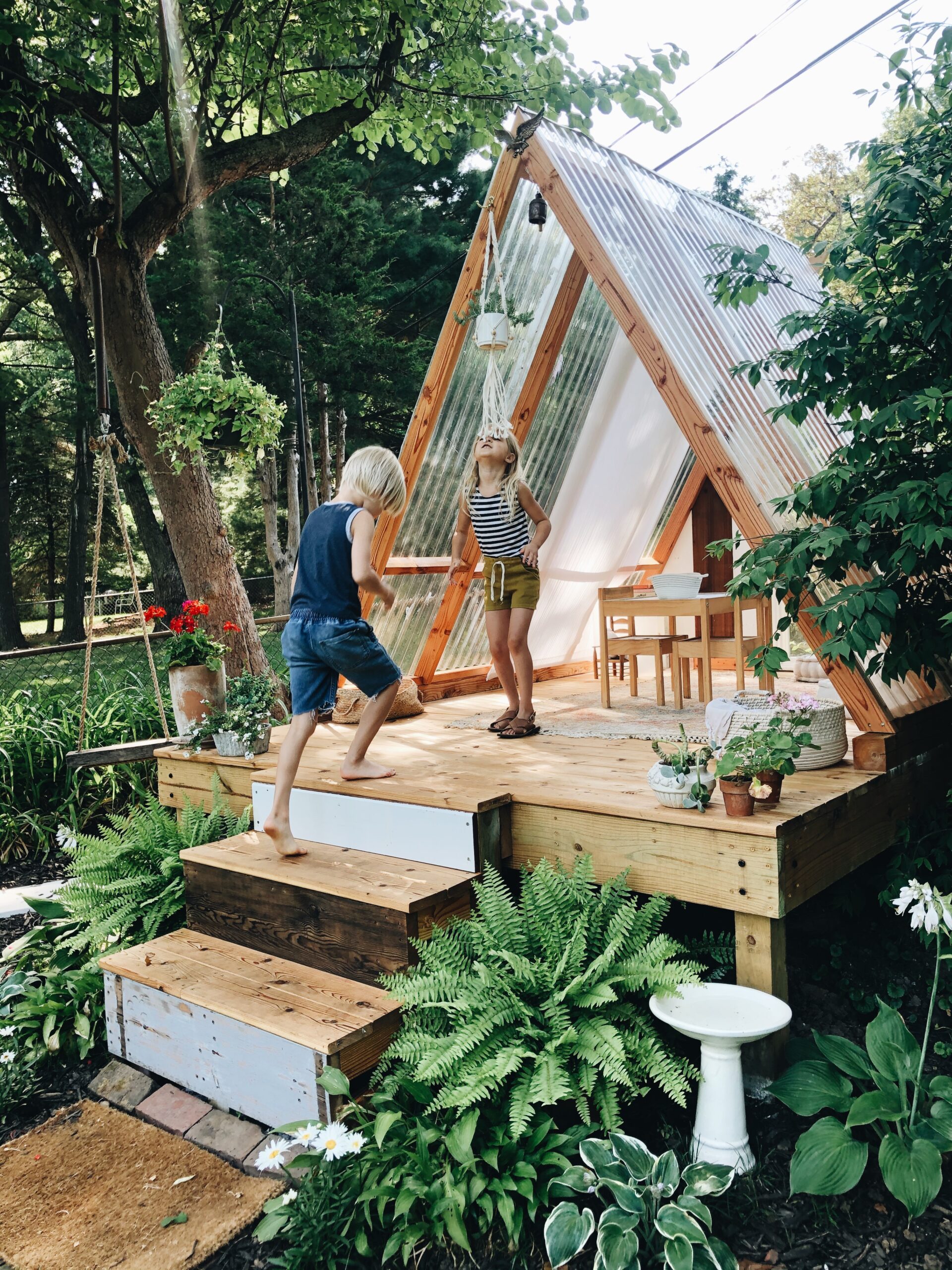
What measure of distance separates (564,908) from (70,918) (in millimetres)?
2679

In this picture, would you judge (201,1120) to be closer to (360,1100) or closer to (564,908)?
(360,1100)

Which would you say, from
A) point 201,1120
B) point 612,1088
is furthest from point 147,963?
point 612,1088

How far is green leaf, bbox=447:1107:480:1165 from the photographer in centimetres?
251

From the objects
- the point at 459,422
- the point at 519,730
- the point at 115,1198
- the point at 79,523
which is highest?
the point at 79,523

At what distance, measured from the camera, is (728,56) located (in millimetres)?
8258

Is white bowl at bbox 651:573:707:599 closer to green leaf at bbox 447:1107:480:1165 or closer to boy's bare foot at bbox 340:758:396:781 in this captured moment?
boy's bare foot at bbox 340:758:396:781

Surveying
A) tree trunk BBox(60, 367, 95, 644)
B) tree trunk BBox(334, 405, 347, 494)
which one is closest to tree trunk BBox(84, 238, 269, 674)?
tree trunk BBox(334, 405, 347, 494)

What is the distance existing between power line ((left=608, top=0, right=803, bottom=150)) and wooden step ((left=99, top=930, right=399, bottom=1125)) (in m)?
6.34

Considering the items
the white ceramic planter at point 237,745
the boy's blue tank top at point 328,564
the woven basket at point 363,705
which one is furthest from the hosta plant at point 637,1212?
the woven basket at point 363,705

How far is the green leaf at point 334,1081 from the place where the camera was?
279 cm

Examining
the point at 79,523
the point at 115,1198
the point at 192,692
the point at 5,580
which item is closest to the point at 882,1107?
the point at 115,1198

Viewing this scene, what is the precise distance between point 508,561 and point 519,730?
3.10 ft

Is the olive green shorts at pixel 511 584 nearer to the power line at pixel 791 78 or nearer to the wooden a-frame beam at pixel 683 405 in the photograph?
the wooden a-frame beam at pixel 683 405

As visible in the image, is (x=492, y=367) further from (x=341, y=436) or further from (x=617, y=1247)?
(x=341, y=436)
